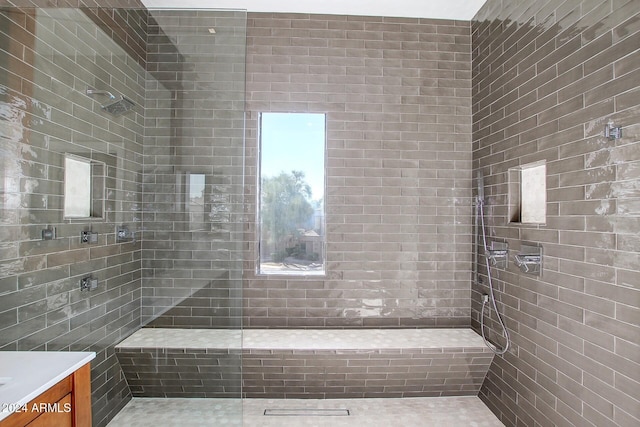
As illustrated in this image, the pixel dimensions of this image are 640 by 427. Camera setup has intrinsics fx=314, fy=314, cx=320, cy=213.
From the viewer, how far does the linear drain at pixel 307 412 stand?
8.33 ft

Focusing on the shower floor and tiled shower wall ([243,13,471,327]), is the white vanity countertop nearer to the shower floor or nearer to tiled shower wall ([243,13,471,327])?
the shower floor

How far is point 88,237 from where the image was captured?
76.8 inches

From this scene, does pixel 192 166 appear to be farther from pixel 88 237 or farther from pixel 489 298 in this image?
pixel 489 298

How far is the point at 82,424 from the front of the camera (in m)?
1.49

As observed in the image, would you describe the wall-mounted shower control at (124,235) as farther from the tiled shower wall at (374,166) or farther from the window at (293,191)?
the window at (293,191)

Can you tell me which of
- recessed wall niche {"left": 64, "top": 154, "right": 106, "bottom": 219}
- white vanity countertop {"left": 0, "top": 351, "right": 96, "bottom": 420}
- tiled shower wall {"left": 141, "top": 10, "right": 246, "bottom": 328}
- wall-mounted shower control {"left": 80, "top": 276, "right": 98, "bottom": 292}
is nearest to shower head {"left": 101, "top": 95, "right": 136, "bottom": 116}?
tiled shower wall {"left": 141, "top": 10, "right": 246, "bottom": 328}

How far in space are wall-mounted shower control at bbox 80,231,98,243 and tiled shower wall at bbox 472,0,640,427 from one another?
294 centimetres

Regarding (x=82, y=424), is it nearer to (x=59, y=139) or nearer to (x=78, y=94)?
(x=59, y=139)

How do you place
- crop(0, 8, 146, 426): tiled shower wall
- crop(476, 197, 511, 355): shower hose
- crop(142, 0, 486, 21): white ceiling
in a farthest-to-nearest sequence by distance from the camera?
crop(142, 0, 486, 21): white ceiling
crop(476, 197, 511, 355): shower hose
crop(0, 8, 146, 426): tiled shower wall

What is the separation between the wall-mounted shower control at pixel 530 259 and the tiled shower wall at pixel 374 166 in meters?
0.82

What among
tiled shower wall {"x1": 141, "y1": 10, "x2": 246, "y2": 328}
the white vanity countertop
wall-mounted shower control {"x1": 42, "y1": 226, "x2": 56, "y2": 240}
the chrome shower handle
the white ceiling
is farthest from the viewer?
the white ceiling

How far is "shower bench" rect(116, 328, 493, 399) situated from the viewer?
2.34 m

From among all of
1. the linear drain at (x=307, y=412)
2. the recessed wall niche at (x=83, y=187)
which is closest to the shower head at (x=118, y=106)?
the recessed wall niche at (x=83, y=187)

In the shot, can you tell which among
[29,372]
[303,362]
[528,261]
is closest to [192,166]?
[29,372]
